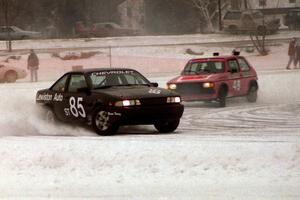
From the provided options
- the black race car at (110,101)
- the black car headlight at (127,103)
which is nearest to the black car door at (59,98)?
the black race car at (110,101)

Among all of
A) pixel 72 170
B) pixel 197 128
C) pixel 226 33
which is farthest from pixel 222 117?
pixel 226 33

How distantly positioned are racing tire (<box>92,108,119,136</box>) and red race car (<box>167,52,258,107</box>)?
6.61m

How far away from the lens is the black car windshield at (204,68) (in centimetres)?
1867

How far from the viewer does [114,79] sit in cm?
1253

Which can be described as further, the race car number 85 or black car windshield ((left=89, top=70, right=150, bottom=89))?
black car windshield ((left=89, top=70, right=150, bottom=89))

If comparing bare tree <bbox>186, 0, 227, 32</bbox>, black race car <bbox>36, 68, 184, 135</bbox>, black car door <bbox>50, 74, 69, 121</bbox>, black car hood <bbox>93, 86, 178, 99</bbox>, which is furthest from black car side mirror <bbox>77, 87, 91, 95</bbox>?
bare tree <bbox>186, 0, 227, 32</bbox>

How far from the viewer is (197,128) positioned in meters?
13.5

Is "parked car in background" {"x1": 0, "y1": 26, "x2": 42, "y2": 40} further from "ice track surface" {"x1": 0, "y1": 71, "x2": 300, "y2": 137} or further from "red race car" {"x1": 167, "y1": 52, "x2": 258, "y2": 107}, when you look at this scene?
"red race car" {"x1": 167, "y1": 52, "x2": 258, "y2": 107}

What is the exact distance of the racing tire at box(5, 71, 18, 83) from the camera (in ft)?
102

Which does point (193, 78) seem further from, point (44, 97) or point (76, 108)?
point (76, 108)

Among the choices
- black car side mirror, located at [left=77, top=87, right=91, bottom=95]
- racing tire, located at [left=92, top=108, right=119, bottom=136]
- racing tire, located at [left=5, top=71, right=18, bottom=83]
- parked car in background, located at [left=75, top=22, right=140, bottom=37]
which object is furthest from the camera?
parked car in background, located at [left=75, top=22, right=140, bottom=37]

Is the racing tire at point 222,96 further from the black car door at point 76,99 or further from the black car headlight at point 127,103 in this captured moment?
the black car headlight at point 127,103

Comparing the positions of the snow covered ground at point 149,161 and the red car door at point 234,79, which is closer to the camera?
the snow covered ground at point 149,161

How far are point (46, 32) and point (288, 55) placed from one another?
1720 centimetres
